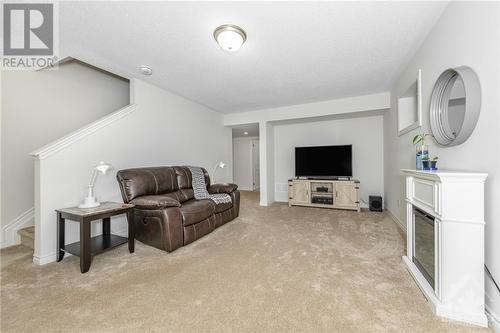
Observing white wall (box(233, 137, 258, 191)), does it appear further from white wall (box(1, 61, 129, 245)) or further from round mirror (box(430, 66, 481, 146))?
round mirror (box(430, 66, 481, 146))

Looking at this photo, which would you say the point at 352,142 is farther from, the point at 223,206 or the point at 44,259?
the point at 44,259

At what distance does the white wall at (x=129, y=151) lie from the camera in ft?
6.72

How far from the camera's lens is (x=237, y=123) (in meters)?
4.91

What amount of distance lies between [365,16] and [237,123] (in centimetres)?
348

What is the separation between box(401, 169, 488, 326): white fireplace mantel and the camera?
1.20m

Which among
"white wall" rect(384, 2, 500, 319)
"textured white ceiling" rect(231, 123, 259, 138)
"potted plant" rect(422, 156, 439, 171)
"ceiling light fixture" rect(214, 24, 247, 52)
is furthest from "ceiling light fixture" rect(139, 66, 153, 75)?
"potted plant" rect(422, 156, 439, 171)

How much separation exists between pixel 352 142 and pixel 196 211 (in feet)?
12.3

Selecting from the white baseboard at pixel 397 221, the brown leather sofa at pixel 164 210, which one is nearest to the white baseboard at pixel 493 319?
the white baseboard at pixel 397 221

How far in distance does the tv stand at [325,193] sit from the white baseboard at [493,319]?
9.25 ft

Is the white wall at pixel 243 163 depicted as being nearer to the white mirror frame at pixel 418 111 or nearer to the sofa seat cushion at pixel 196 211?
the sofa seat cushion at pixel 196 211

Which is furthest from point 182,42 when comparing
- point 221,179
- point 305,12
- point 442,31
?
point 221,179

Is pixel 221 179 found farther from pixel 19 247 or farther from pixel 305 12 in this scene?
pixel 305 12

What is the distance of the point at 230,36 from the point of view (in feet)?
6.01

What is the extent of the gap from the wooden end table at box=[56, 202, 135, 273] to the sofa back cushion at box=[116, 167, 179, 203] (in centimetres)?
29
